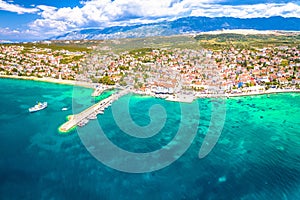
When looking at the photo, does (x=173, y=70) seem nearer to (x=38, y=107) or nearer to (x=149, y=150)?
(x=38, y=107)

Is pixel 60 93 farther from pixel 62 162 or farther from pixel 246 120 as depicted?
pixel 246 120

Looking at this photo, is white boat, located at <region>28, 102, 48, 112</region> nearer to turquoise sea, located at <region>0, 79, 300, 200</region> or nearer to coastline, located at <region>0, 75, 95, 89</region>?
turquoise sea, located at <region>0, 79, 300, 200</region>

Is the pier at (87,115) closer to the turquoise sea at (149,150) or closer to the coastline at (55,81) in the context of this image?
the turquoise sea at (149,150)

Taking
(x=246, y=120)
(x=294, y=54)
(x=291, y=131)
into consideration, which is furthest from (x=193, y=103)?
(x=294, y=54)

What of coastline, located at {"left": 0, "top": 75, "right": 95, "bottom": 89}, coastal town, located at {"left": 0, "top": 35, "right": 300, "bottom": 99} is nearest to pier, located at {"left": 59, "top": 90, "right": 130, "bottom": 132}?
coastal town, located at {"left": 0, "top": 35, "right": 300, "bottom": 99}

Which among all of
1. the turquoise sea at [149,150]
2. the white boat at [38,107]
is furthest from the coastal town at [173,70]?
the white boat at [38,107]
